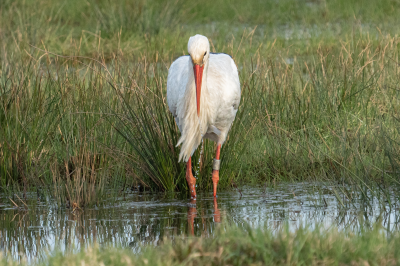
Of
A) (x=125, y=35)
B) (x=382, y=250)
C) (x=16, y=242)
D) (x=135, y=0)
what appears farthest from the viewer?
(x=135, y=0)

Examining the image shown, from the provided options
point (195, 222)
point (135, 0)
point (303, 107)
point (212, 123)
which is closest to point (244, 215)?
point (195, 222)

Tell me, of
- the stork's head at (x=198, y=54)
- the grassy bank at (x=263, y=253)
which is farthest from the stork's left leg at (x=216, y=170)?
the grassy bank at (x=263, y=253)

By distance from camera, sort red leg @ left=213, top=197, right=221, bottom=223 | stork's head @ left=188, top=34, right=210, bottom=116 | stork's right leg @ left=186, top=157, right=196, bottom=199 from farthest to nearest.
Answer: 1. stork's right leg @ left=186, top=157, right=196, bottom=199
2. stork's head @ left=188, top=34, right=210, bottom=116
3. red leg @ left=213, top=197, right=221, bottom=223

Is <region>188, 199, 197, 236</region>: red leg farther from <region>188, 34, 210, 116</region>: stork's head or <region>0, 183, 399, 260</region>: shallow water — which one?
<region>188, 34, 210, 116</region>: stork's head

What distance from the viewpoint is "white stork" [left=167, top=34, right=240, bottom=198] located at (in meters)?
4.96

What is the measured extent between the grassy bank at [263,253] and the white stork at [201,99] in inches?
79.0

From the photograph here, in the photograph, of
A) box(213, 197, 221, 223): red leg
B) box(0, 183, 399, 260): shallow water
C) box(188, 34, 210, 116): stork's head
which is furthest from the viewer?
box(188, 34, 210, 116): stork's head

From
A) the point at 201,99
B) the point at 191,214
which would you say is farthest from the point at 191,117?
the point at 191,214

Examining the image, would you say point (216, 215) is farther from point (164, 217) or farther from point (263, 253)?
point (263, 253)

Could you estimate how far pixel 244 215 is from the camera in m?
4.61

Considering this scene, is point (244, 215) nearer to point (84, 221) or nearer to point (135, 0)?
point (84, 221)

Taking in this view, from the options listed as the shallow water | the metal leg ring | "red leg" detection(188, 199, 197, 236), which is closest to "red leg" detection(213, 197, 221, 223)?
the shallow water

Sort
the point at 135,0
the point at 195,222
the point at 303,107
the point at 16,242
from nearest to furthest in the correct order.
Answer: the point at 16,242 < the point at 195,222 < the point at 303,107 < the point at 135,0

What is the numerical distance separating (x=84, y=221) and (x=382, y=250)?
231 centimetres
